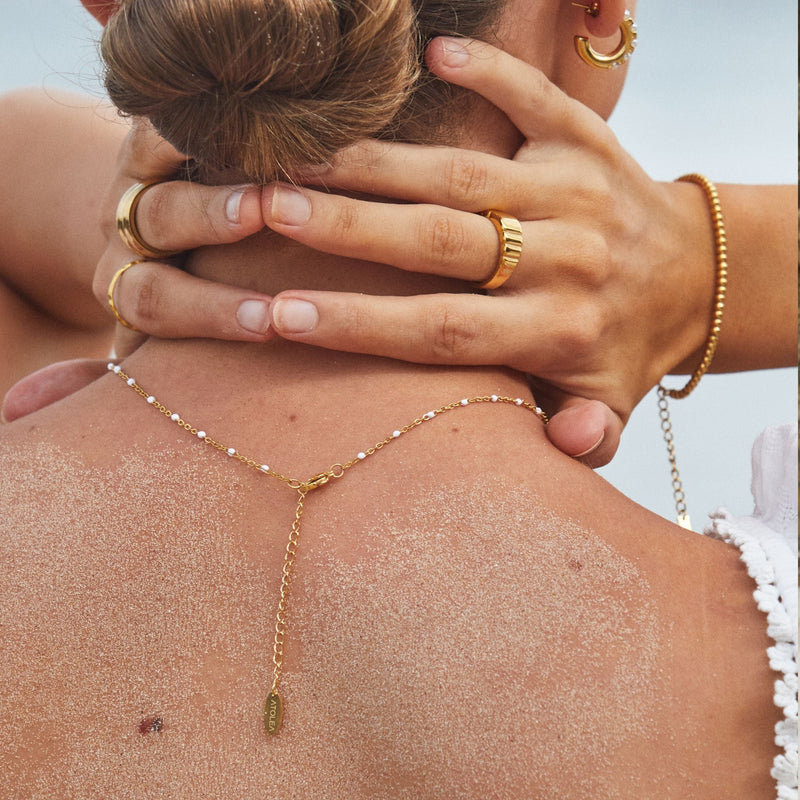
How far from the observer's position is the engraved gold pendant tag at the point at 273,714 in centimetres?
89

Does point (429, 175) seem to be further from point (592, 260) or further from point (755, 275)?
point (755, 275)

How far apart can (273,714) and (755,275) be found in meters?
1.00

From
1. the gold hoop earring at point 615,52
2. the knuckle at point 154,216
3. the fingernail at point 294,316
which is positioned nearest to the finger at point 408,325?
the fingernail at point 294,316

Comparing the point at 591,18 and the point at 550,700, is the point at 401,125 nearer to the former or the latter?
the point at 591,18

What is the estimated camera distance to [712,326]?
1.43m

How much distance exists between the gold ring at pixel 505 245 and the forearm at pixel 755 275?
1.36ft

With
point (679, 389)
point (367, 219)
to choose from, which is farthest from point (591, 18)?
point (679, 389)

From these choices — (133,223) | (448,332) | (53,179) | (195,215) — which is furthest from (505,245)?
(53,179)

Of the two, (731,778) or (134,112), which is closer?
(731,778)

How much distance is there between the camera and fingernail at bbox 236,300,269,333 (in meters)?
1.02

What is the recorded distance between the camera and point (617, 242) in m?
1.24

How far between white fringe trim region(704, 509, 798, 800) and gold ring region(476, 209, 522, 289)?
41 centimetres

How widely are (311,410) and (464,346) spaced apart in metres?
0.19

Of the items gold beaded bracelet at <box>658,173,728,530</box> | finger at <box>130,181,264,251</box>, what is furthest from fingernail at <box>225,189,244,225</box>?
gold beaded bracelet at <box>658,173,728,530</box>
